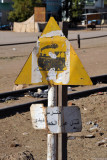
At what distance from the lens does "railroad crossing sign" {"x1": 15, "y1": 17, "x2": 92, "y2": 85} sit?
4523mm

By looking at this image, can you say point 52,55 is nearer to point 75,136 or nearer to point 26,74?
point 26,74

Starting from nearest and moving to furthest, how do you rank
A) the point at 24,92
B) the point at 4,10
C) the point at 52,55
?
the point at 52,55, the point at 24,92, the point at 4,10

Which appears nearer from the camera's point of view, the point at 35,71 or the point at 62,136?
the point at 35,71

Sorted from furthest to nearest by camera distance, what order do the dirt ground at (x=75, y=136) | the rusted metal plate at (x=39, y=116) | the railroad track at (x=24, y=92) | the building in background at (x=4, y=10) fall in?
1. the building in background at (x=4, y=10)
2. the railroad track at (x=24, y=92)
3. the dirt ground at (x=75, y=136)
4. the rusted metal plate at (x=39, y=116)

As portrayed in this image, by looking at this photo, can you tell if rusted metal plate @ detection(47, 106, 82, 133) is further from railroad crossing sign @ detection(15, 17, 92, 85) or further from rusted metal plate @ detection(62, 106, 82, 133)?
railroad crossing sign @ detection(15, 17, 92, 85)

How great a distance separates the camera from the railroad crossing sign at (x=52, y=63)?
4523 mm

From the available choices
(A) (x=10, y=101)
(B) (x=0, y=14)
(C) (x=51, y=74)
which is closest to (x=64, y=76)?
(C) (x=51, y=74)

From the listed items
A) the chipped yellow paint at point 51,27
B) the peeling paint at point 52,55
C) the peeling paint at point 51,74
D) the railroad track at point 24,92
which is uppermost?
the chipped yellow paint at point 51,27

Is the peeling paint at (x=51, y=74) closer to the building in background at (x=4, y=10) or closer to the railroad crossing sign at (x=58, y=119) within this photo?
the railroad crossing sign at (x=58, y=119)

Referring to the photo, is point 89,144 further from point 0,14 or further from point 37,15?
point 0,14

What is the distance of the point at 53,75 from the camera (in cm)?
456

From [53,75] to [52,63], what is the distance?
130mm

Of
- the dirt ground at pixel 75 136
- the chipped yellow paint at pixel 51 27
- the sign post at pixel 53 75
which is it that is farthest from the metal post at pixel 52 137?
the dirt ground at pixel 75 136

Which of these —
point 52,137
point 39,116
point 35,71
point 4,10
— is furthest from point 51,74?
point 4,10
